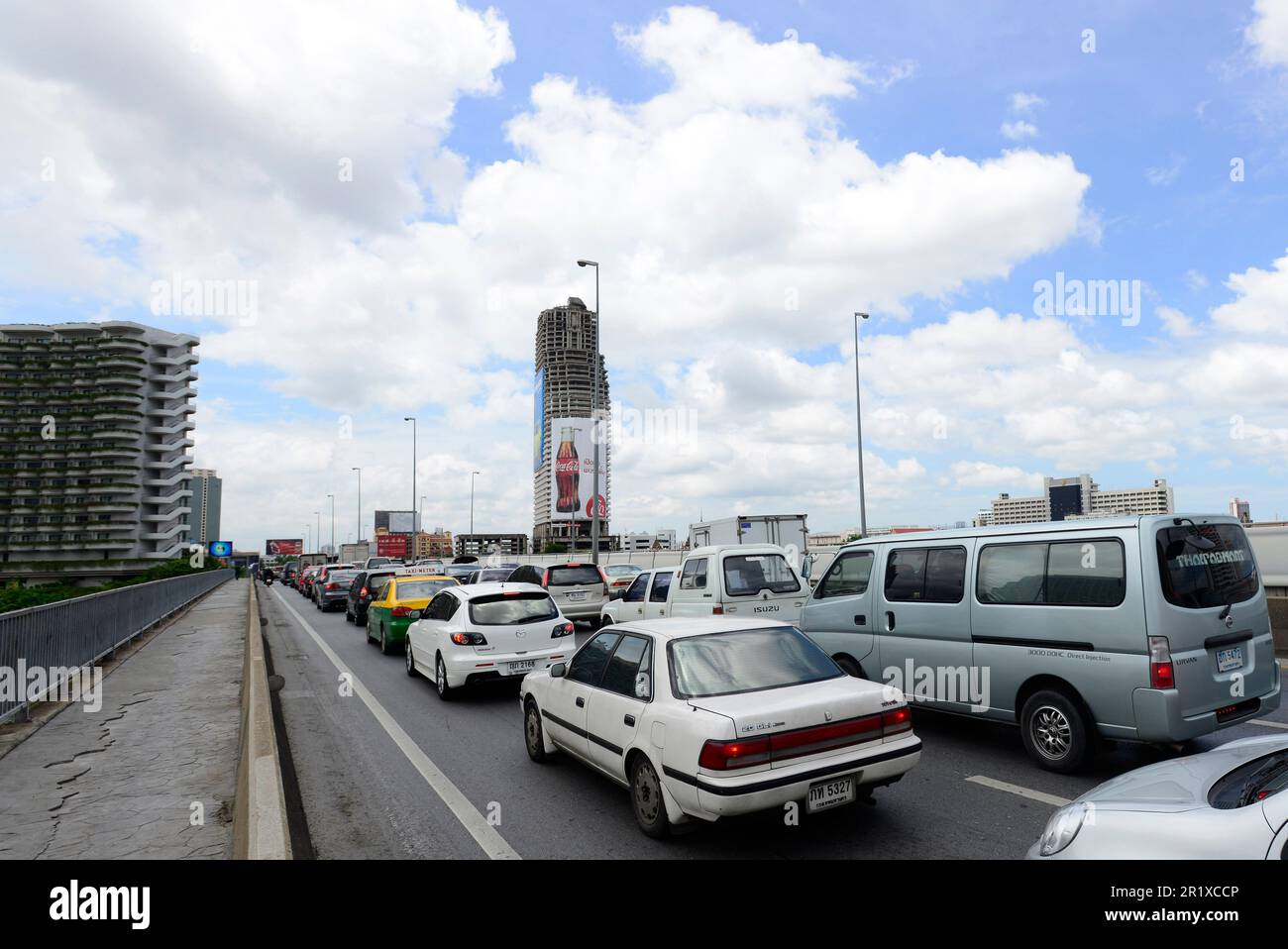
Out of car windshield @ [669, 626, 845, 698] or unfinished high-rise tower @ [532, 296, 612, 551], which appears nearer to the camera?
car windshield @ [669, 626, 845, 698]

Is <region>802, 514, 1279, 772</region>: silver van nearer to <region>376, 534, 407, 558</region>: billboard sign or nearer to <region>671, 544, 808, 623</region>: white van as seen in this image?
<region>671, 544, 808, 623</region>: white van

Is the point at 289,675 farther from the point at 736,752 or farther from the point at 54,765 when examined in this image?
the point at 736,752

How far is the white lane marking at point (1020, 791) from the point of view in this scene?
215 inches

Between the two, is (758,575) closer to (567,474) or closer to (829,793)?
(829,793)

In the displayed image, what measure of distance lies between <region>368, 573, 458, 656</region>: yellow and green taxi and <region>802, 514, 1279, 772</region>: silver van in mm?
9735

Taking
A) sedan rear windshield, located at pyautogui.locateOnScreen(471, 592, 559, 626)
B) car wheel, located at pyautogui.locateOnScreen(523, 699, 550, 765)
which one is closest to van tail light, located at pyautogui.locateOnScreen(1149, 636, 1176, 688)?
car wheel, located at pyautogui.locateOnScreen(523, 699, 550, 765)

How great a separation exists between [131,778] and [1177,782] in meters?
7.14

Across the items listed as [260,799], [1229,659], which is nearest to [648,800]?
[260,799]

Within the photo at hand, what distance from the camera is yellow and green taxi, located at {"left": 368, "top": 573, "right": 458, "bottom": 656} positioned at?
1470 cm

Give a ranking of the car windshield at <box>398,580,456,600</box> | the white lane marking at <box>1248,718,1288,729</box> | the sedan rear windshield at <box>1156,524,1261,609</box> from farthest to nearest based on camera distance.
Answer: the car windshield at <box>398,580,456,600</box>
the white lane marking at <box>1248,718,1288,729</box>
the sedan rear windshield at <box>1156,524,1261,609</box>
